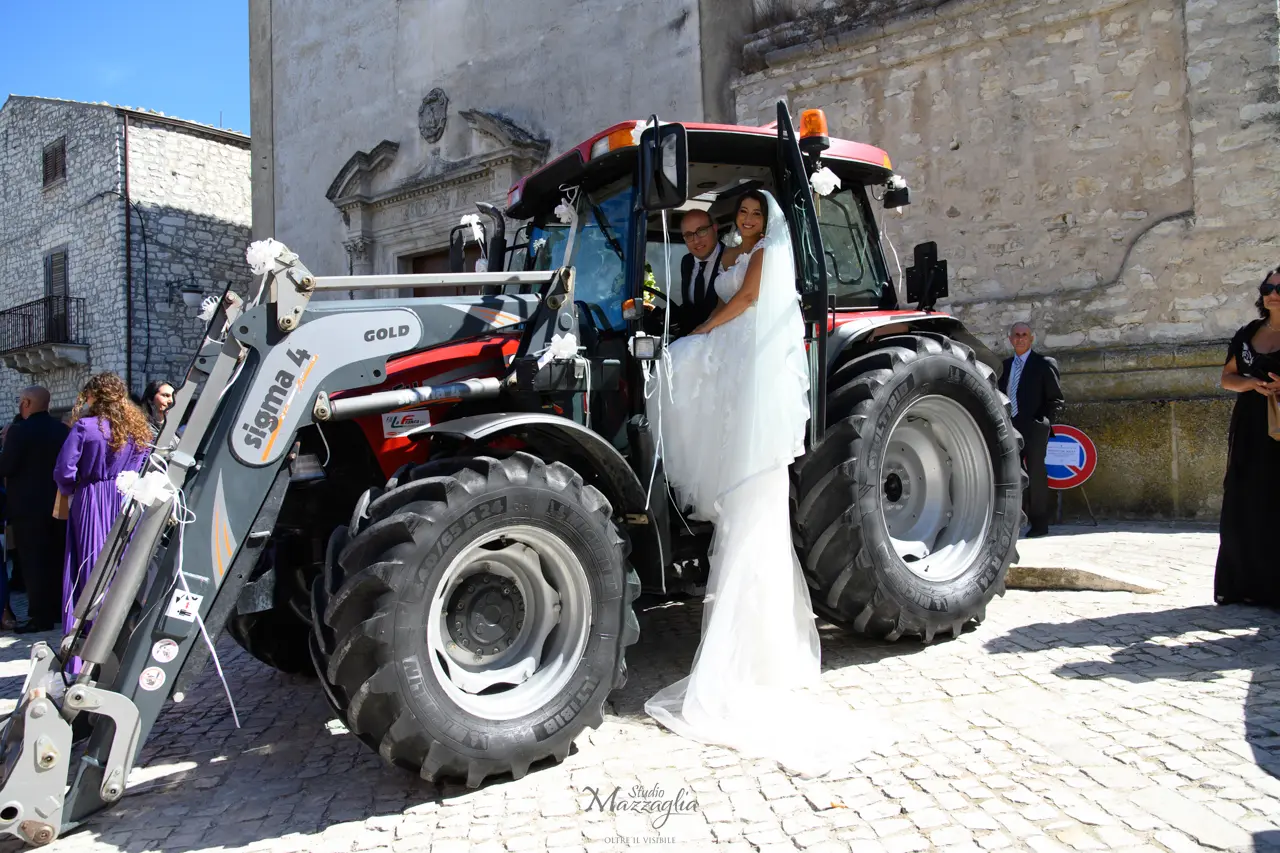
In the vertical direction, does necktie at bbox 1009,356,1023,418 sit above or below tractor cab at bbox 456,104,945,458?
below

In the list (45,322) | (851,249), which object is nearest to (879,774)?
(851,249)

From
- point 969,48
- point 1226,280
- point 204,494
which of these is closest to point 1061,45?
point 969,48

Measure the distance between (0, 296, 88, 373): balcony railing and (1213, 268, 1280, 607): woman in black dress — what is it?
23927mm

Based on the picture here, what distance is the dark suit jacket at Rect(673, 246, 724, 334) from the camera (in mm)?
4273

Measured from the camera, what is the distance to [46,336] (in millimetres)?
22562

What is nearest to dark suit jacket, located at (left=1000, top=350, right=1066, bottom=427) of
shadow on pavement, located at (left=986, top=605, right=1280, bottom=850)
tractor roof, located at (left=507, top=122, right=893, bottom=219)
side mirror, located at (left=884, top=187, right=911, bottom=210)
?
shadow on pavement, located at (left=986, top=605, right=1280, bottom=850)

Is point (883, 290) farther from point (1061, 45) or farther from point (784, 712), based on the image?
point (1061, 45)

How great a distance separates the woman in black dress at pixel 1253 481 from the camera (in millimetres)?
4871

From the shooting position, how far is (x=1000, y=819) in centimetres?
271

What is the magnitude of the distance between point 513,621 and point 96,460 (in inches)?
155

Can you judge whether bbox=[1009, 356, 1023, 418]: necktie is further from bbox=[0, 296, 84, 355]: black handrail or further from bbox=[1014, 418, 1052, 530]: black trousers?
bbox=[0, 296, 84, 355]: black handrail

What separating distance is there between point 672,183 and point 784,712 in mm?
2083

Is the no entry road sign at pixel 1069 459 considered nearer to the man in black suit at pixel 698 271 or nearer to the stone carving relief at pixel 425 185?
the man in black suit at pixel 698 271

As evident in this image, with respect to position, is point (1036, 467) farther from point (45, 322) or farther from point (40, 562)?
point (45, 322)
